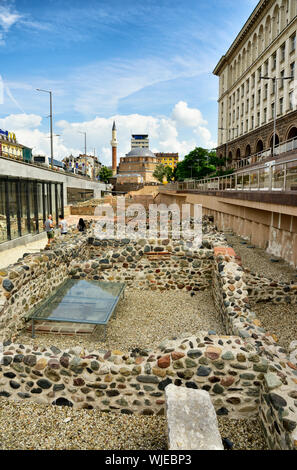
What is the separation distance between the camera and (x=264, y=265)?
14531mm

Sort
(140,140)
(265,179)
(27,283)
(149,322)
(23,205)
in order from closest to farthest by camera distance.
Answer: (27,283)
(149,322)
(265,179)
(23,205)
(140,140)

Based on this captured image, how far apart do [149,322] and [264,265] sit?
25.7 ft

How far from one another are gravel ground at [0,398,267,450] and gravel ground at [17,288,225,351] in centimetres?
215

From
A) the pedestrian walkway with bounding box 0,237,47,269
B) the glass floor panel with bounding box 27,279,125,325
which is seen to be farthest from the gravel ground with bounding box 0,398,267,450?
the pedestrian walkway with bounding box 0,237,47,269

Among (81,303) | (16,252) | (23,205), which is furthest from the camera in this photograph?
(23,205)

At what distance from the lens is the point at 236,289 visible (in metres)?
8.05

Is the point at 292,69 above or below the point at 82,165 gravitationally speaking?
above

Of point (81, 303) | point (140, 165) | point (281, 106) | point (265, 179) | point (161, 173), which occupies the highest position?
point (140, 165)

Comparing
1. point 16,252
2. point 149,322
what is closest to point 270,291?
point 149,322

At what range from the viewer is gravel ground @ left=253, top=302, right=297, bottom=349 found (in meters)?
7.63

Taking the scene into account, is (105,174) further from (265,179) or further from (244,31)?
(265,179)

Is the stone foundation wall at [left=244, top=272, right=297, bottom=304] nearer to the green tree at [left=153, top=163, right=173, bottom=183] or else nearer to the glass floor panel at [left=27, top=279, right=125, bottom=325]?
the glass floor panel at [left=27, top=279, right=125, bottom=325]
